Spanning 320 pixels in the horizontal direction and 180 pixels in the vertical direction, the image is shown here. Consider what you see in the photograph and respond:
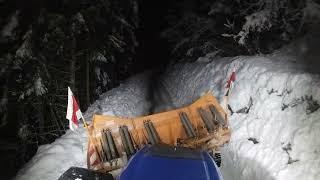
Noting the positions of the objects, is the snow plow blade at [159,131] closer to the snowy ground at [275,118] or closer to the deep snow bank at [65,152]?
the snowy ground at [275,118]

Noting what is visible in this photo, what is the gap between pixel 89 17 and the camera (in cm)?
1759

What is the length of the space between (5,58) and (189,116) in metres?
6.44

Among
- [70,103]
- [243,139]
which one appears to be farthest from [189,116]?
[70,103]

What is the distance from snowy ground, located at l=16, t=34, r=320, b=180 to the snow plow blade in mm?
605

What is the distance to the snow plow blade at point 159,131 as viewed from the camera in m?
10.7

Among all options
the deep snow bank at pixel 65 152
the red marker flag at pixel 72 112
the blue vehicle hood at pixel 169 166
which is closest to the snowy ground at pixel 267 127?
the deep snow bank at pixel 65 152

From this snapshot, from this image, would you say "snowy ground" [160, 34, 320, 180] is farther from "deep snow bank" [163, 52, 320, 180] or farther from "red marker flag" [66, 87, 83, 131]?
"red marker flag" [66, 87, 83, 131]

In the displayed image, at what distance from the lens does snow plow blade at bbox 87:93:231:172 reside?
10.7 metres

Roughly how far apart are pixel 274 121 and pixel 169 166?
14.2 ft

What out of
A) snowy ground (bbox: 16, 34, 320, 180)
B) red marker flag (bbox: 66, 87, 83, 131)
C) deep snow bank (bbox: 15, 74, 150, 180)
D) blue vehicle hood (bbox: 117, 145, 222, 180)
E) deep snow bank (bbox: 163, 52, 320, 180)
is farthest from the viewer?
deep snow bank (bbox: 15, 74, 150, 180)

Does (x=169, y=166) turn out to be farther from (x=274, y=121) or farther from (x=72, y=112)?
(x=274, y=121)

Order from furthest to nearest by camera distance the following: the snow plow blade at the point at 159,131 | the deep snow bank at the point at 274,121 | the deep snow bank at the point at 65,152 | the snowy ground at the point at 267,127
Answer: the snow plow blade at the point at 159,131
the deep snow bank at the point at 65,152
the snowy ground at the point at 267,127
the deep snow bank at the point at 274,121

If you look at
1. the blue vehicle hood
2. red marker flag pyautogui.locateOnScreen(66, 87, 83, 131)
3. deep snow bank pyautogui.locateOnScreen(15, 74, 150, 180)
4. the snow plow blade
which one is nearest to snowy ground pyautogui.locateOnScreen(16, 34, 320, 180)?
deep snow bank pyautogui.locateOnScreen(15, 74, 150, 180)

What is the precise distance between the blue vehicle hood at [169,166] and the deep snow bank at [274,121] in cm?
231
